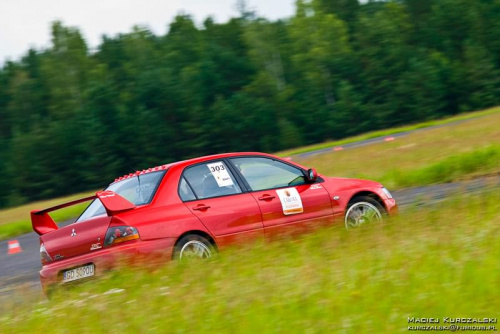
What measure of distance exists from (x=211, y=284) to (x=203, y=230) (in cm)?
181

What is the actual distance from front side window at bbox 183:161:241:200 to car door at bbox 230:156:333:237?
17 cm

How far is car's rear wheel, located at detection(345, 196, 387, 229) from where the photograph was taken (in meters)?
9.57

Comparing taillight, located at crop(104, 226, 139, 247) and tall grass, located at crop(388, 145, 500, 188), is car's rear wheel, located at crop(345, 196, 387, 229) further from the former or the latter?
tall grass, located at crop(388, 145, 500, 188)

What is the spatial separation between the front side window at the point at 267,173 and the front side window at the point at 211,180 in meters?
0.20

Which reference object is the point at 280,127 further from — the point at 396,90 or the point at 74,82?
the point at 74,82

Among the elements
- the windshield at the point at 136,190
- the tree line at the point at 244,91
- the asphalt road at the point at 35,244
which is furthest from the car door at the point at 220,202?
the tree line at the point at 244,91

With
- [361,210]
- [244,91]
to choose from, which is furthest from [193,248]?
[244,91]

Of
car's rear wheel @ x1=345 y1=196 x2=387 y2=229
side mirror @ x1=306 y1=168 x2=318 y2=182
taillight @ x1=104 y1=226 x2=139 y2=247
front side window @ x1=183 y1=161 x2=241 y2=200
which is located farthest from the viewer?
car's rear wheel @ x1=345 y1=196 x2=387 y2=229

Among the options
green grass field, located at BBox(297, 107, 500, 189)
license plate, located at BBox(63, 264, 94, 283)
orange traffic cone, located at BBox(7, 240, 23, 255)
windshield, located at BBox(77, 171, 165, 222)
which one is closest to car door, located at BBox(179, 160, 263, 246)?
windshield, located at BBox(77, 171, 165, 222)

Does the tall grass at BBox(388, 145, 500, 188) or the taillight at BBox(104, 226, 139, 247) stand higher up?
the taillight at BBox(104, 226, 139, 247)

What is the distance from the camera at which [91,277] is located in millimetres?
7859

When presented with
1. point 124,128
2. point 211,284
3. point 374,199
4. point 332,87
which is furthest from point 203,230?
point 332,87

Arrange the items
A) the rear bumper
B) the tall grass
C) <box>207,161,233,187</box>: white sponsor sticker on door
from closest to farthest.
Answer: the rear bumper → <box>207,161,233,187</box>: white sponsor sticker on door → the tall grass

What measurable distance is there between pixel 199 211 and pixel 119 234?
0.96 meters
